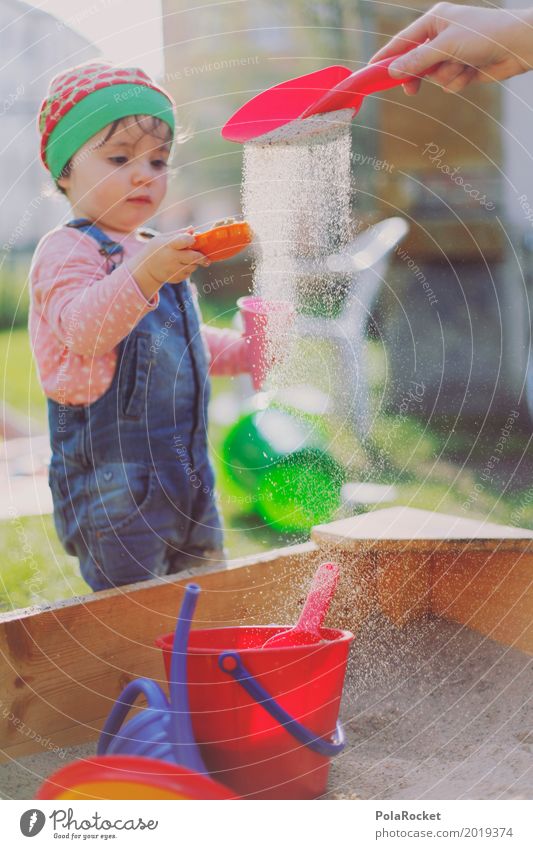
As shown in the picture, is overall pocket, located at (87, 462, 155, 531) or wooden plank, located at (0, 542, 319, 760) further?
overall pocket, located at (87, 462, 155, 531)

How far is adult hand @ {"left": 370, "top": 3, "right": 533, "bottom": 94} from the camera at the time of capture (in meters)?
0.77

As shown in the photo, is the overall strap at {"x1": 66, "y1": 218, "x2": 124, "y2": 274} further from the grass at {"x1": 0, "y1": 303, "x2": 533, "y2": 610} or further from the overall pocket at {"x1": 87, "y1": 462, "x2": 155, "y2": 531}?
the grass at {"x1": 0, "y1": 303, "x2": 533, "y2": 610}

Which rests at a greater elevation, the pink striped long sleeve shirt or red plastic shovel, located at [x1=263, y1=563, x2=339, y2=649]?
the pink striped long sleeve shirt

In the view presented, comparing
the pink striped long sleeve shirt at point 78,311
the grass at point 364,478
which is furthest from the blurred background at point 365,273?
the pink striped long sleeve shirt at point 78,311

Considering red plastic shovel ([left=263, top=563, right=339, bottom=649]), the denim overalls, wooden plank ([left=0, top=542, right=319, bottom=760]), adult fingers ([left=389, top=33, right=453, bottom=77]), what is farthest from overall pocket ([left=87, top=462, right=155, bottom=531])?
adult fingers ([left=389, top=33, right=453, bottom=77])

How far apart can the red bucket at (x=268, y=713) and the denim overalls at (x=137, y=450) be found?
0.30m

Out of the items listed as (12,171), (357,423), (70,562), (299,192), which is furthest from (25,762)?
(12,171)

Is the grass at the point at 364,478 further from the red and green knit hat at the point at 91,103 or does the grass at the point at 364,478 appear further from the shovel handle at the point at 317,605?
the shovel handle at the point at 317,605

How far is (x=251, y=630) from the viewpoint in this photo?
689 millimetres

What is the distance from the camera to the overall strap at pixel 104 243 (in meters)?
0.86
